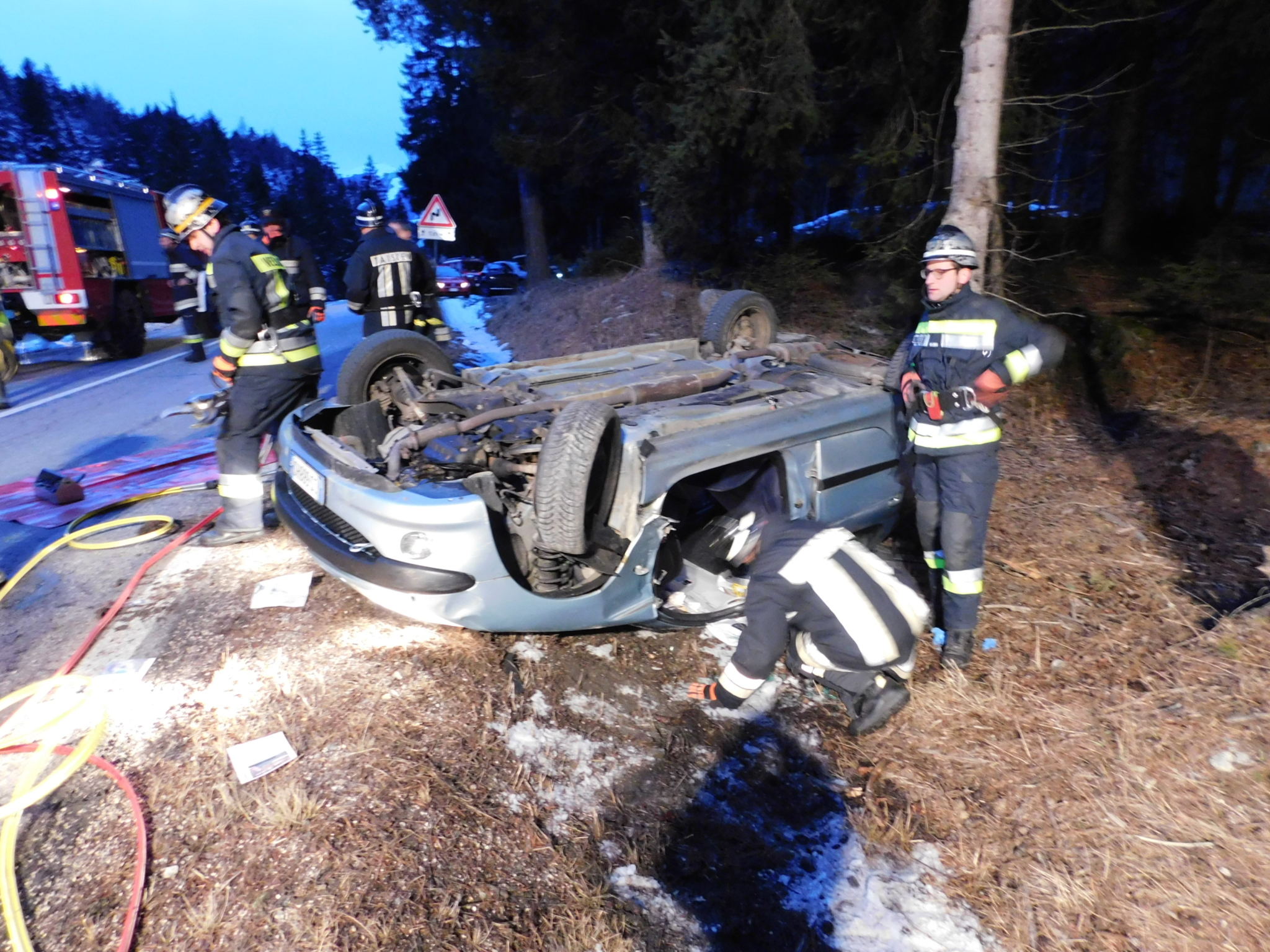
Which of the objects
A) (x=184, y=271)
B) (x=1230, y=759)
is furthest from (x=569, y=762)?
(x=184, y=271)

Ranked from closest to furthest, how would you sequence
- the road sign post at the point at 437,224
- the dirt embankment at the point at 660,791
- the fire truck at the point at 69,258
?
the dirt embankment at the point at 660,791, the fire truck at the point at 69,258, the road sign post at the point at 437,224

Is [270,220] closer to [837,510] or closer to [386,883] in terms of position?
[837,510]

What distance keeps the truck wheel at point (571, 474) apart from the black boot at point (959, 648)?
5.74 ft

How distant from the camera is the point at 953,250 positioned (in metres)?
3.17

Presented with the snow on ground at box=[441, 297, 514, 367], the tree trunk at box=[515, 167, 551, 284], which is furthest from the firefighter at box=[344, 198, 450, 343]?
the tree trunk at box=[515, 167, 551, 284]

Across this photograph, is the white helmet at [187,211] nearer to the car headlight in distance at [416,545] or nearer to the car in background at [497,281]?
the car headlight in distance at [416,545]

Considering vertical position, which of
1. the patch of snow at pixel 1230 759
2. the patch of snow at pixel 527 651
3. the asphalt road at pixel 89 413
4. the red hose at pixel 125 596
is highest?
the asphalt road at pixel 89 413

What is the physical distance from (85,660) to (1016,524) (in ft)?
16.1

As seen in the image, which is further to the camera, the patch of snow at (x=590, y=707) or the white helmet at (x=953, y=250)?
the white helmet at (x=953, y=250)

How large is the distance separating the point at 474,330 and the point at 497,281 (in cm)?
909

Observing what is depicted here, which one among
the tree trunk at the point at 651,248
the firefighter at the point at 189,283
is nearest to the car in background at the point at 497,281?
the tree trunk at the point at 651,248

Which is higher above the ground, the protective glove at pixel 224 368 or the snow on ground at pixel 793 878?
the protective glove at pixel 224 368

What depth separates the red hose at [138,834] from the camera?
1.95 meters

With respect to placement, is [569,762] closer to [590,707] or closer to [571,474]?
[590,707]
